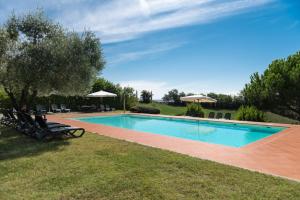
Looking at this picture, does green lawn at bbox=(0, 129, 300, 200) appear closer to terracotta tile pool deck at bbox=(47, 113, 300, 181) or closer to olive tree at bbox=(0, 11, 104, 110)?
terracotta tile pool deck at bbox=(47, 113, 300, 181)

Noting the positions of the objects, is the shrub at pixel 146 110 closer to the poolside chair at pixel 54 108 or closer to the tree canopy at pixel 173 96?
the poolside chair at pixel 54 108

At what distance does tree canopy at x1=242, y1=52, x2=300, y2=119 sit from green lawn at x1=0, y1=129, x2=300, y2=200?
15.0 m

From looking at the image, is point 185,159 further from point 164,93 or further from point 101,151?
point 164,93

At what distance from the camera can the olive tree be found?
10.5 meters

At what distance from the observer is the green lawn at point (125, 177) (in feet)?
15.2

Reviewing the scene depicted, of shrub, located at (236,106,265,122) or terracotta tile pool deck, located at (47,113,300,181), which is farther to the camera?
shrub, located at (236,106,265,122)

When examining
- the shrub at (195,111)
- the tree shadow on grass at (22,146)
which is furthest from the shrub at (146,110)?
the tree shadow on grass at (22,146)

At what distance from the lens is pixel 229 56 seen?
24.3 m

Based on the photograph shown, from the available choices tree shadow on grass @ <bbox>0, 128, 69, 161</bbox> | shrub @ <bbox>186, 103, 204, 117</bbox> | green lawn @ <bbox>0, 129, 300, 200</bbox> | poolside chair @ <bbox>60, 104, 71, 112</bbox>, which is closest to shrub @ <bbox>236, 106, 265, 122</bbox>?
shrub @ <bbox>186, 103, 204, 117</bbox>

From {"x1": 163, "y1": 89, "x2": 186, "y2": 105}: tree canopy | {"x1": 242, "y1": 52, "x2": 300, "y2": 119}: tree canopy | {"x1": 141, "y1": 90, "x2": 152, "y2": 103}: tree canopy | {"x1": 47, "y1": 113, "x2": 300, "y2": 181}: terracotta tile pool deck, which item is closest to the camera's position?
{"x1": 47, "y1": 113, "x2": 300, "y2": 181}: terracotta tile pool deck

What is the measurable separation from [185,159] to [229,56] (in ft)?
63.9

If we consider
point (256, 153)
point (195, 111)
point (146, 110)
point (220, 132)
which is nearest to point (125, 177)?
point (256, 153)

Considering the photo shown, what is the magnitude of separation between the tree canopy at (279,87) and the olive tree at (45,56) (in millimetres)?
13988

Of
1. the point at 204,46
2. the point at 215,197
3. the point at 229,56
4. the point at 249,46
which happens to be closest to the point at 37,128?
the point at 215,197
